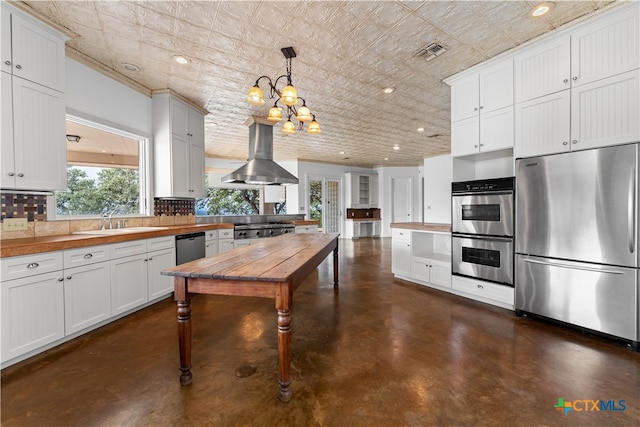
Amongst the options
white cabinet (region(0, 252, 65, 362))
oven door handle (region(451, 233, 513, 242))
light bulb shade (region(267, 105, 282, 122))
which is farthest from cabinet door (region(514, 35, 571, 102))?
white cabinet (region(0, 252, 65, 362))

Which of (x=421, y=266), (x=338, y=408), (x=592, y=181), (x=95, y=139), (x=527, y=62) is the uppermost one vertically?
(x=527, y=62)

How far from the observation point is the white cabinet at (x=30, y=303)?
1831mm

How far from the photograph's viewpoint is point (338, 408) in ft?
4.90

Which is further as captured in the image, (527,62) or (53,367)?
(527,62)

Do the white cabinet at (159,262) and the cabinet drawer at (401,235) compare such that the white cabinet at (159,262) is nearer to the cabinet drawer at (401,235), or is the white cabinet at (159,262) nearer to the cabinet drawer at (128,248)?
the cabinet drawer at (128,248)

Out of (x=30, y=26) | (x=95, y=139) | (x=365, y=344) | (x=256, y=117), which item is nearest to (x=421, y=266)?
(x=365, y=344)

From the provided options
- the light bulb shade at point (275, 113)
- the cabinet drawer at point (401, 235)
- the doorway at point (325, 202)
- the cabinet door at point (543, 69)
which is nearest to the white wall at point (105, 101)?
the light bulb shade at point (275, 113)

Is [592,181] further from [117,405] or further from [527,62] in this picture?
[117,405]

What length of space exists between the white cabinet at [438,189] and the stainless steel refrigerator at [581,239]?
1.45m

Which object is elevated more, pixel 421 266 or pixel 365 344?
pixel 421 266

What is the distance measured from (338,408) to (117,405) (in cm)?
128

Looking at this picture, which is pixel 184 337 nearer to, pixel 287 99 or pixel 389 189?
pixel 287 99

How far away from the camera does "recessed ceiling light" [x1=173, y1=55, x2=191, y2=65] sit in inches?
111

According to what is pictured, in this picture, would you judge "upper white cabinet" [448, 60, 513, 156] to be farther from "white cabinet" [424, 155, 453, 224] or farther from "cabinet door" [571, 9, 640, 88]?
"white cabinet" [424, 155, 453, 224]
